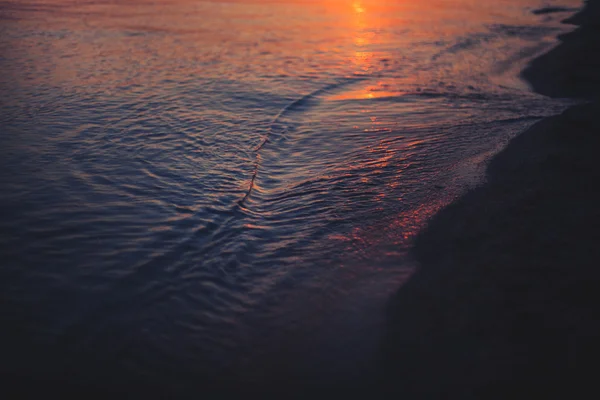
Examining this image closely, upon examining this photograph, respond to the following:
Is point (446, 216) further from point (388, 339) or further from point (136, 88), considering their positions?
point (136, 88)

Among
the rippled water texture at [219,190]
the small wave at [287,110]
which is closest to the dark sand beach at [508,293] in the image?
the rippled water texture at [219,190]

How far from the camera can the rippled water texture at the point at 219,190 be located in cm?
412

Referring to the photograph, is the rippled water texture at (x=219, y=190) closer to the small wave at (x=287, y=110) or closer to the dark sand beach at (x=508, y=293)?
the small wave at (x=287, y=110)

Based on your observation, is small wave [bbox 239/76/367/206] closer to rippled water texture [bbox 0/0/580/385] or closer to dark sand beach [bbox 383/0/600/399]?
rippled water texture [bbox 0/0/580/385]

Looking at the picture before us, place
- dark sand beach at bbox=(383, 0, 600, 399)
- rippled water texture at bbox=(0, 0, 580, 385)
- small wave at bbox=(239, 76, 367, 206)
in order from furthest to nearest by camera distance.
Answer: small wave at bbox=(239, 76, 367, 206), rippled water texture at bbox=(0, 0, 580, 385), dark sand beach at bbox=(383, 0, 600, 399)

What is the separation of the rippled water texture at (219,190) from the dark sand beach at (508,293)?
1.27 ft

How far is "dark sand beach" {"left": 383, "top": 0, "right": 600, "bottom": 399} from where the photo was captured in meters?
3.51

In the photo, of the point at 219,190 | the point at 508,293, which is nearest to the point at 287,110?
the point at 219,190

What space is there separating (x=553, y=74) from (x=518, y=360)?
13.0 m

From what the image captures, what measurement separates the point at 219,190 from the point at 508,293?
4.16m

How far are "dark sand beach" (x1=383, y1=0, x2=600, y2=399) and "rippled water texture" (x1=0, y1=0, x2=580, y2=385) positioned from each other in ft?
1.27

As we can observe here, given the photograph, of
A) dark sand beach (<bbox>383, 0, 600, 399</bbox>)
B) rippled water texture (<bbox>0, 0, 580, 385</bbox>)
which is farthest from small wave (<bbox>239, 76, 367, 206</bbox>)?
dark sand beach (<bbox>383, 0, 600, 399</bbox>)

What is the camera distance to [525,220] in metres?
5.36

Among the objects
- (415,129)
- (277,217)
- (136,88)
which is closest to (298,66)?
(136,88)
